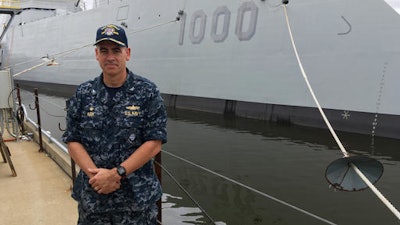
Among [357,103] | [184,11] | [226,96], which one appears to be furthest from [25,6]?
[357,103]

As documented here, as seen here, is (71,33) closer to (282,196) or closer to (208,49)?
(208,49)

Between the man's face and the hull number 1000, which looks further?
the hull number 1000

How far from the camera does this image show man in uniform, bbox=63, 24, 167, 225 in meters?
1.71

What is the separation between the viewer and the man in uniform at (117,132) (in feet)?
5.63

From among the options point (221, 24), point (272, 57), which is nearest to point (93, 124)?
point (272, 57)

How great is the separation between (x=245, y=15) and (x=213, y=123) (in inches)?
118

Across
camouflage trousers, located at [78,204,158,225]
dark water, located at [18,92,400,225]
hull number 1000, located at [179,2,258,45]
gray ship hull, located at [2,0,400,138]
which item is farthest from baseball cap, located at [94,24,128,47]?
hull number 1000, located at [179,2,258,45]

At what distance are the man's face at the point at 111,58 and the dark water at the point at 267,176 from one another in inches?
52.3

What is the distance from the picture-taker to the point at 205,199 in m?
4.61

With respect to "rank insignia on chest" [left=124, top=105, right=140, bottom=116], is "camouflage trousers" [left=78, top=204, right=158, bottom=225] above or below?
below

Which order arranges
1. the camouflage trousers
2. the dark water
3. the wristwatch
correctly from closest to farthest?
the wristwatch → the camouflage trousers → the dark water

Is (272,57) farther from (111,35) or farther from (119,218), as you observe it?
(119,218)

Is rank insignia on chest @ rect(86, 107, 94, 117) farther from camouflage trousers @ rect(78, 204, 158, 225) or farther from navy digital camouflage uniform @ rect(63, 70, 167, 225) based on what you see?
camouflage trousers @ rect(78, 204, 158, 225)

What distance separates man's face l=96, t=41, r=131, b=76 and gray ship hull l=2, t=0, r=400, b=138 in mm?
6646
